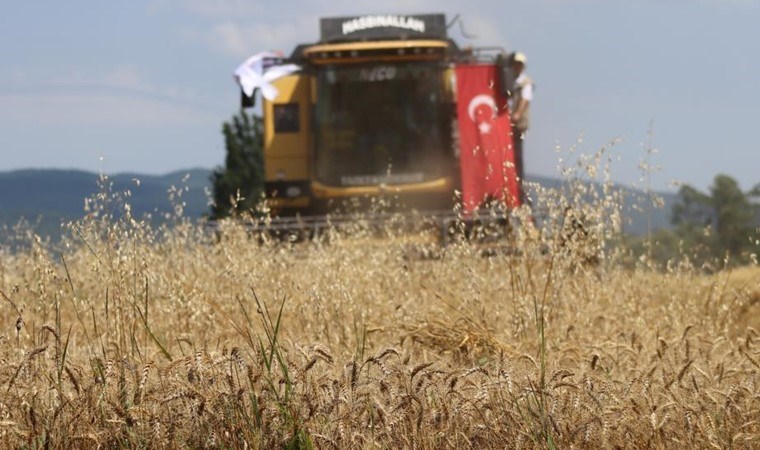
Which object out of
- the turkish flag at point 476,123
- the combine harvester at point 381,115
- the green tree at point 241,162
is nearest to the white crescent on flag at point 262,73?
the combine harvester at point 381,115

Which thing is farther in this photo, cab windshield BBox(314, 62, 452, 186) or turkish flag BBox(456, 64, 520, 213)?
cab windshield BBox(314, 62, 452, 186)

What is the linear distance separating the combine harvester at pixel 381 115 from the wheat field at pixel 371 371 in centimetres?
733

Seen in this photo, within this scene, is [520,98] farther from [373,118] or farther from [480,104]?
[373,118]

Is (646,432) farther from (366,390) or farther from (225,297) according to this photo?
(225,297)

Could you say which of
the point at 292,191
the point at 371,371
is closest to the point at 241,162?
the point at 292,191

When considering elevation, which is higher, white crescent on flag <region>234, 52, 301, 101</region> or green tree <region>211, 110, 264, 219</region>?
white crescent on flag <region>234, 52, 301, 101</region>

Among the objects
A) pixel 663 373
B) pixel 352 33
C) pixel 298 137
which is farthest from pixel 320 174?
pixel 663 373

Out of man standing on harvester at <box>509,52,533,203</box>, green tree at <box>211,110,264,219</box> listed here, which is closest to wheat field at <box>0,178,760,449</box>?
man standing on harvester at <box>509,52,533,203</box>

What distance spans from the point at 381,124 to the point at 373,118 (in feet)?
0.48

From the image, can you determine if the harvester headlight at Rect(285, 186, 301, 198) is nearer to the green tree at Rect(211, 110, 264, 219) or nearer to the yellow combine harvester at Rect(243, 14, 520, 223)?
the yellow combine harvester at Rect(243, 14, 520, 223)

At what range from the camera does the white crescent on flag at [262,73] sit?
47.6 ft

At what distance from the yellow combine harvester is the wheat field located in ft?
24.4

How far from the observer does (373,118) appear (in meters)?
14.9

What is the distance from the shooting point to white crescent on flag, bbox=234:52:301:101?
14.5m
